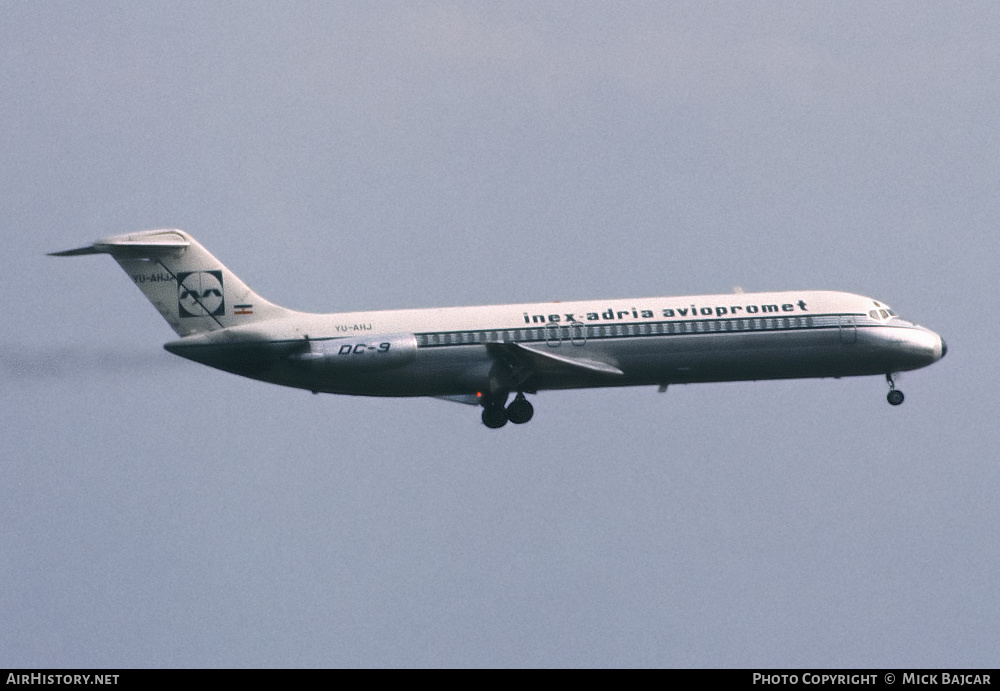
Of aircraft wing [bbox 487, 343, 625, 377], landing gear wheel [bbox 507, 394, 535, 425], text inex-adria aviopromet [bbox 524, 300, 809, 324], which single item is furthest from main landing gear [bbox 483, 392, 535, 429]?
text inex-adria aviopromet [bbox 524, 300, 809, 324]

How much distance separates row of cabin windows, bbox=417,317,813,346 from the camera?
60875 millimetres

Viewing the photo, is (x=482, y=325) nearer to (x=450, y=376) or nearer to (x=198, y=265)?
(x=450, y=376)

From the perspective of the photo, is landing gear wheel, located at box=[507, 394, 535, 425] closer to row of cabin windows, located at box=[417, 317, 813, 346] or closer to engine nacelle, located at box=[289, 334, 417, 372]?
row of cabin windows, located at box=[417, 317, 813, 346]

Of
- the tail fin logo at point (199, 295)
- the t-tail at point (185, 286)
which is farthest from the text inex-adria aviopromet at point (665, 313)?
the tail fin logo at point (199, 295)

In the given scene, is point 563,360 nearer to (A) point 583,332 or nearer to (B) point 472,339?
(A) point 583,332
